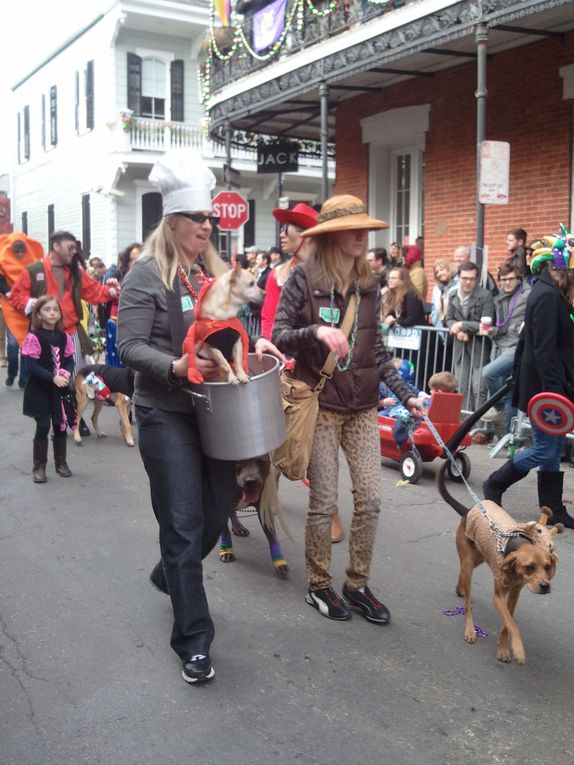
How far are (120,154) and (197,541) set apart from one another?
24.7 metres

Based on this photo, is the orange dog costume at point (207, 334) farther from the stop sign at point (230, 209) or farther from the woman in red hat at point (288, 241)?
the stop sign at point (230, 209)

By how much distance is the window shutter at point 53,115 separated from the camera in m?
32.8

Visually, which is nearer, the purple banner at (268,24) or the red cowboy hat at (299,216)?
the red cowboy hat at (299,216)

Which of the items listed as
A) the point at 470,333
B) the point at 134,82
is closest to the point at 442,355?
the point at 470,333

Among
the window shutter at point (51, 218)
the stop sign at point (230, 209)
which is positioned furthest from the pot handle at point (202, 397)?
the window shutter at point (51, 218)

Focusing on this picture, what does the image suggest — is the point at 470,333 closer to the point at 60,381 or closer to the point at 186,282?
the point at 60,381

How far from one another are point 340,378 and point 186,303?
981mm

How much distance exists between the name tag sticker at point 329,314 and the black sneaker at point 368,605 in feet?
4.73

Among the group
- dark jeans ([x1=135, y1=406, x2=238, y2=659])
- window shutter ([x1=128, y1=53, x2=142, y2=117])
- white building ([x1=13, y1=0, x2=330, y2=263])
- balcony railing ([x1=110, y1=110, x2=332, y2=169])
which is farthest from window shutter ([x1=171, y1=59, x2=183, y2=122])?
dark jeans ([x1=135, y1=406, x2=238, y2=659])

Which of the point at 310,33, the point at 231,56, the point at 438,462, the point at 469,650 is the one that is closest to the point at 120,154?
the point at 231,56

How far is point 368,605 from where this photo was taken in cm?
447

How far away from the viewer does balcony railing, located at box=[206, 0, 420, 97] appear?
12.5 meters

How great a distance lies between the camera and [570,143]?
11703 millimetres

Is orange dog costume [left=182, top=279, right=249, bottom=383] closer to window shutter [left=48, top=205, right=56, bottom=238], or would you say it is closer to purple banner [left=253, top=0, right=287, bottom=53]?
purple banner [left=253, top=0, right=287, bottom=53]
